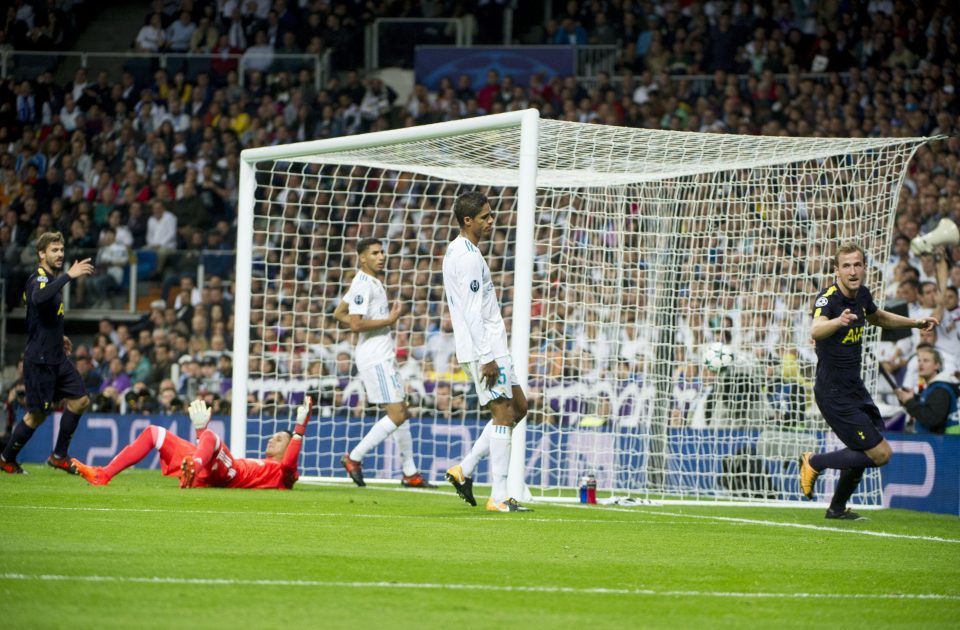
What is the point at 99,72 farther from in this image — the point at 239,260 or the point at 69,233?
the point at 239,260

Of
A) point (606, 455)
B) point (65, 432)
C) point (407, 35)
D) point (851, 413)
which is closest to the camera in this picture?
point (851, 413)

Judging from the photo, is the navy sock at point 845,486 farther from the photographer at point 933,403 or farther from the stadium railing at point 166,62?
the stadium railing at point 166,62

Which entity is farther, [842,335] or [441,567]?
[842,335]

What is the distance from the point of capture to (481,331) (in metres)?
8.70

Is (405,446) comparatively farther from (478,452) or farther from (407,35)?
(407,35)

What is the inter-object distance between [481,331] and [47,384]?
5.16 meters

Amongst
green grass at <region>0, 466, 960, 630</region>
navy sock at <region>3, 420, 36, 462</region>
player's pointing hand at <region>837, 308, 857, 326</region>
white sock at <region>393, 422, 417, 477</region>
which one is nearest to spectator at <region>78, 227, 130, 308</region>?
navy sock at <region>3, 420, 36, 462</region>

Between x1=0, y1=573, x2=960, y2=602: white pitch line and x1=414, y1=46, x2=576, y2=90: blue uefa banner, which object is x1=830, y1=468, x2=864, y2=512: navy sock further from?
x1=414, y1=46, x2=576, y2=90: blue uefa banner

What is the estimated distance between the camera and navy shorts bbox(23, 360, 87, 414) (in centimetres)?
1194

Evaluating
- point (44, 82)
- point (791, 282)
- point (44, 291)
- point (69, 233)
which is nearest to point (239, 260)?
point (44, 291)

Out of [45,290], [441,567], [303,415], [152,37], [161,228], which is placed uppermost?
[152,37]

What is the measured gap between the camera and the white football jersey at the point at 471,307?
28.5 ft

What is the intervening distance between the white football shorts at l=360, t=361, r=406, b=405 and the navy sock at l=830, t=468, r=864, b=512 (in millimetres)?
3978

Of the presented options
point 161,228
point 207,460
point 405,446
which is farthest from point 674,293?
point 161,228
